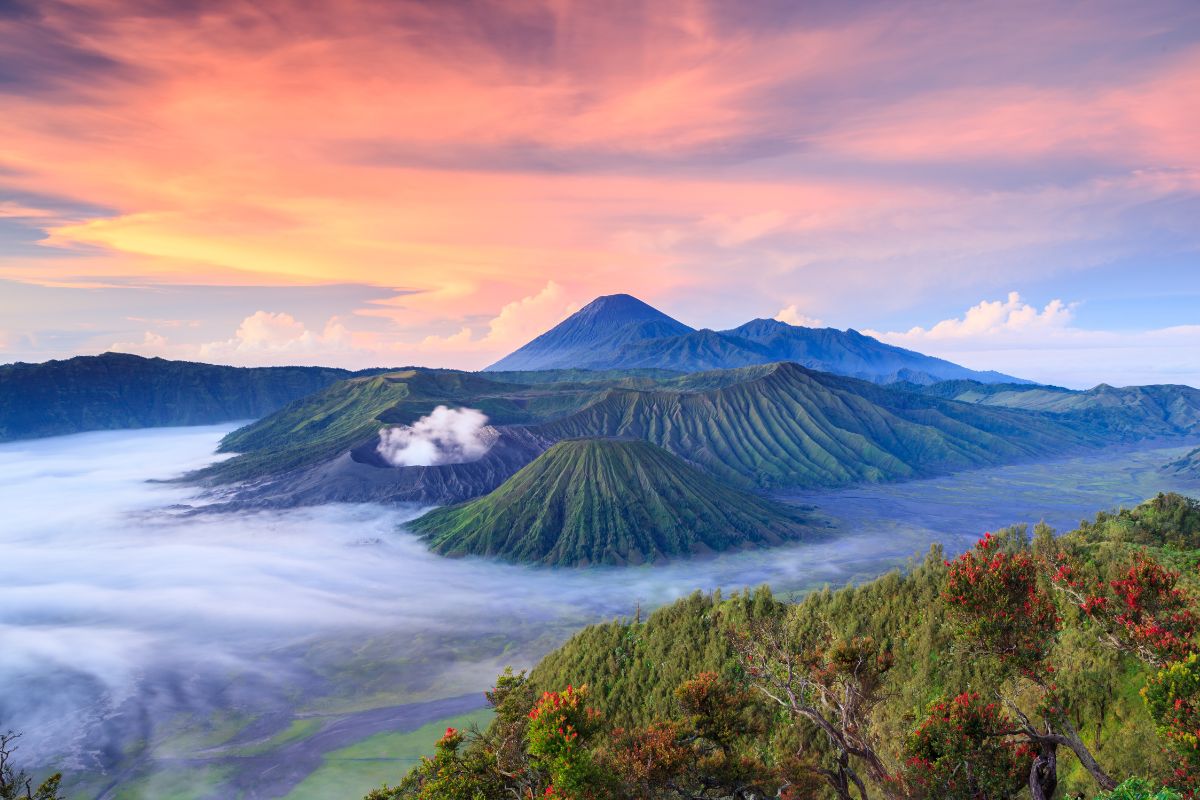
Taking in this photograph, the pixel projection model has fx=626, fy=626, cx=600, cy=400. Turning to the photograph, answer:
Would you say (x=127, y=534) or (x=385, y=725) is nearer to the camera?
(x=385, y=725)

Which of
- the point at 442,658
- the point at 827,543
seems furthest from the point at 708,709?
the point at 827,543

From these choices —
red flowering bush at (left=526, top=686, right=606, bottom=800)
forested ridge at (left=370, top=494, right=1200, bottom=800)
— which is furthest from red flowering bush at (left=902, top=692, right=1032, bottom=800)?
red flowering bush at (left=526, top=686, right=606, bottom=800)

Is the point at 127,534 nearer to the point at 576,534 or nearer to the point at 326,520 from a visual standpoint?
the point at 326,520

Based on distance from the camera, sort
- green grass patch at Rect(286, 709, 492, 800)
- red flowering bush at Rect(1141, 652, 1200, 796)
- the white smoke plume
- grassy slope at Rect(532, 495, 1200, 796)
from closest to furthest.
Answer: red flowering bush at Rect(1141, 652, 1200, 796) → grassy slope at Rect(532, 495, 1200, 796) → green grass patch at Rect(286, 709, 492, 800) → the white smoke plume

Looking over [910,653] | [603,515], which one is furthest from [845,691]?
[603,515]

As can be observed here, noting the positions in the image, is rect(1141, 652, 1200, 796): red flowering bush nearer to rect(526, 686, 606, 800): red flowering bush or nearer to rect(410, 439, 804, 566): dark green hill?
rect(526, 686, 606, 800): red flowering bush

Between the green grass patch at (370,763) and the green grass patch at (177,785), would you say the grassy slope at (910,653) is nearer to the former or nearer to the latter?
the green grass patch at (370,763)

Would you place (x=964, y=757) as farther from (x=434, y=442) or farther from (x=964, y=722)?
(x=434, y=442)
